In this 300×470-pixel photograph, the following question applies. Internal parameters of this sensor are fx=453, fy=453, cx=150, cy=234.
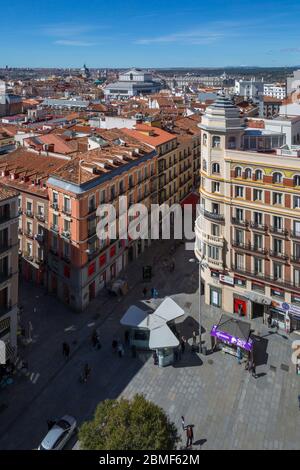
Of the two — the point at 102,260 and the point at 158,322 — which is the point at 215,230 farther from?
the point at 102,260

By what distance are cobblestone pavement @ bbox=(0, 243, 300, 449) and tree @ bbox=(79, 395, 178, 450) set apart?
383 inches

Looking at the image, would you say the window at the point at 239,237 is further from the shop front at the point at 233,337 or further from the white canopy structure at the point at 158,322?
the white canopy structure at the point at 158,322

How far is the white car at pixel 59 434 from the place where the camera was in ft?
99.2

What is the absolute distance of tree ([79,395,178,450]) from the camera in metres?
22.4

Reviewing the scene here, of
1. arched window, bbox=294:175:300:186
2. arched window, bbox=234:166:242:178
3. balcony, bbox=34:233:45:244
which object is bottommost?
balcony, bbox=34:233:45:244

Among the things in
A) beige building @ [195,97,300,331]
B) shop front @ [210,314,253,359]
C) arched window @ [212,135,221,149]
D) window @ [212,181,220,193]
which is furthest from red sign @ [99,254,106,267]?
arched window @ [212,135,221,149]

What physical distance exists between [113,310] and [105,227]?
9.59 m

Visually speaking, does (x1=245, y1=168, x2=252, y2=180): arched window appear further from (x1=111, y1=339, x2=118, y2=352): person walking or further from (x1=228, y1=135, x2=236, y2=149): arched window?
(x1=111, y1=339, x2=118, y2=352): person walking

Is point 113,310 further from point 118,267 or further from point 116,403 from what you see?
point 116,403

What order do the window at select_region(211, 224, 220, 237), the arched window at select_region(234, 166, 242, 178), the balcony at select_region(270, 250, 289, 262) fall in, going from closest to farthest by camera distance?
the balcony at select_region(270, 250, 289, 262)
the arched window at select_region(234, 166, 242, 178)
the window at select_region(211, 224, 220, 237)

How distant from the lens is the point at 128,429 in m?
22.8

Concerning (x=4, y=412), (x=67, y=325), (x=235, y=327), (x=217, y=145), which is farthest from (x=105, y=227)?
(x=4, y=412)

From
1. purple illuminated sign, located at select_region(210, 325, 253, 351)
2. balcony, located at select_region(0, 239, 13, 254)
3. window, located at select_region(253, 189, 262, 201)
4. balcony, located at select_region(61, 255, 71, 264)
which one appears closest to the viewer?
balcony, located at select_region(0, 239, 13, 254)

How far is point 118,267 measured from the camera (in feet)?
193
